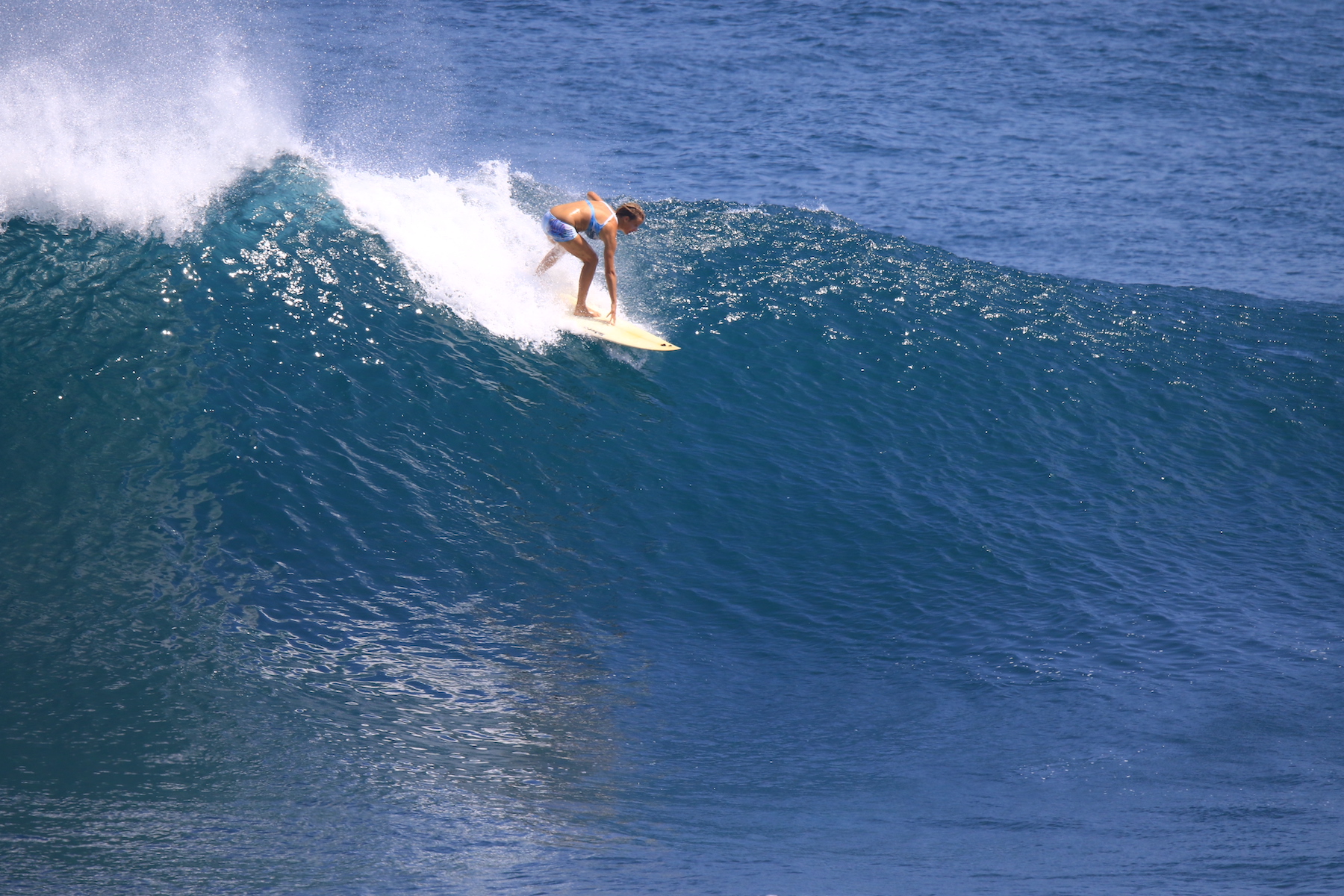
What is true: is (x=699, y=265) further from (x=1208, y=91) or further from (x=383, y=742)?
(x=1208, y=91)

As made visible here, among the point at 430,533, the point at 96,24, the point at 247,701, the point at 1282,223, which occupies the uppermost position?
the point at 96,24

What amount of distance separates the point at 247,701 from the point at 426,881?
1812 mm

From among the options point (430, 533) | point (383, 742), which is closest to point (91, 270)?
point (430, 533)

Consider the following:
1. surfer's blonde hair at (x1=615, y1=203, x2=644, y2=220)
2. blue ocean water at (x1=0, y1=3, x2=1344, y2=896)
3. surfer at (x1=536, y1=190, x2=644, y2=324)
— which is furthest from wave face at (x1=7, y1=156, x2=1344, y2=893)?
surfer's blonde hair at (x1=615, y1=203, x2=644, y2=220)

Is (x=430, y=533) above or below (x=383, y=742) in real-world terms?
above

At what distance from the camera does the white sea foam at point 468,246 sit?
9875 mm

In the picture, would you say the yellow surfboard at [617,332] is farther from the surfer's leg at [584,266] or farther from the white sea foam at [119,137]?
the white sea foam at [119,137]

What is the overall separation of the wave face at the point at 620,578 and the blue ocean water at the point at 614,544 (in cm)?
3

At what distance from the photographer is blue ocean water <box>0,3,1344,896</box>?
201 inches

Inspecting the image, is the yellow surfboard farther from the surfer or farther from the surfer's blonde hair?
the surfer's blonde hair

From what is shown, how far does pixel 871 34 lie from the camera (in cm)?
2736

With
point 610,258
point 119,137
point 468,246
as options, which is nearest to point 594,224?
point 610,258

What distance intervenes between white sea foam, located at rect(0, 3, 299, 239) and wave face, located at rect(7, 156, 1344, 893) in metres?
0.34

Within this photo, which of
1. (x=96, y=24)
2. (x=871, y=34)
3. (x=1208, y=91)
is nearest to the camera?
(x=96, y=24)
